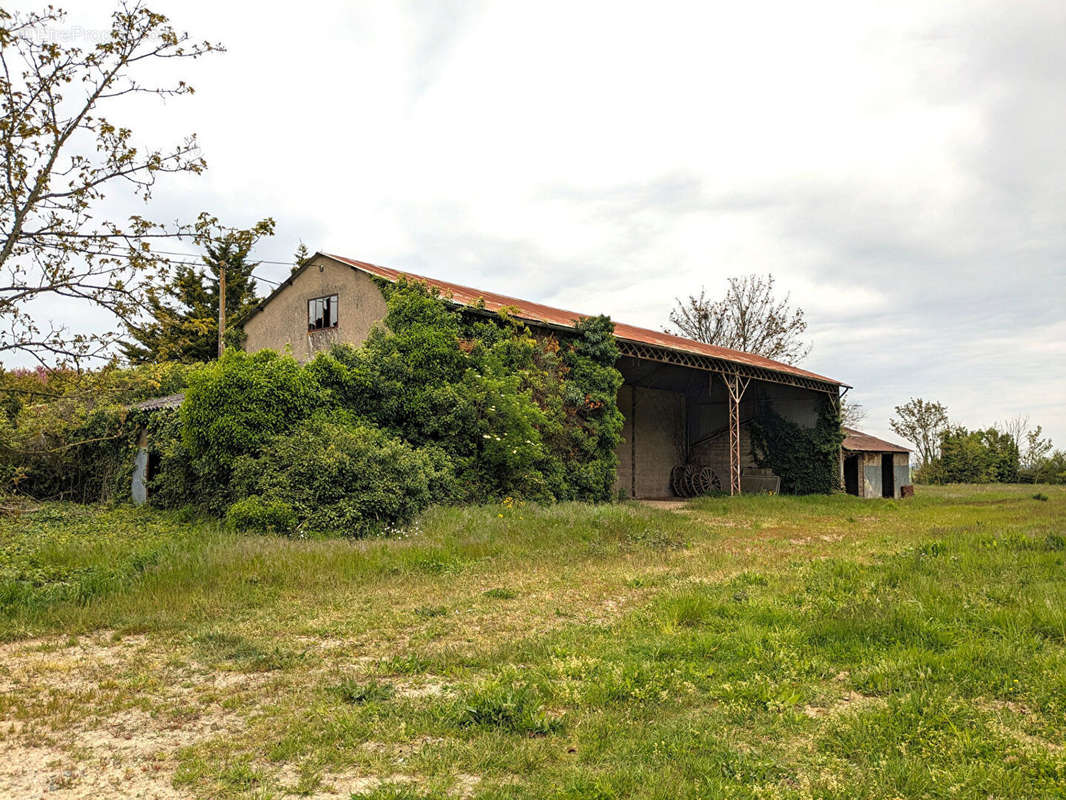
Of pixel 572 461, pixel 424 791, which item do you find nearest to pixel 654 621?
pixel 424 791

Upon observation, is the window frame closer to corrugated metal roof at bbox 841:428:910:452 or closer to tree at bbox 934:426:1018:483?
corrugated metal roof at bbox 841:428:910:452

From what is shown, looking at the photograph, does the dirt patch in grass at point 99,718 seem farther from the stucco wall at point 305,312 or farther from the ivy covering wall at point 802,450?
the ivy covering wall at point 802,450

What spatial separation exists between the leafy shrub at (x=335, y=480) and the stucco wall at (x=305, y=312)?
13.9 ft

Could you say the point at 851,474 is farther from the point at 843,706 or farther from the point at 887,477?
the point at 843,706

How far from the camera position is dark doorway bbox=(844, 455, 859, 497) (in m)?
27.8

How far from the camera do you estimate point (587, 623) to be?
6.29m

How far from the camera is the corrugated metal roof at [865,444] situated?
27703mm

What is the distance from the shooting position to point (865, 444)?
28.3 m

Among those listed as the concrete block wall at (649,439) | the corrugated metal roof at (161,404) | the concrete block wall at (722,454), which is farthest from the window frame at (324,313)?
the concrete block wall at (722,454)

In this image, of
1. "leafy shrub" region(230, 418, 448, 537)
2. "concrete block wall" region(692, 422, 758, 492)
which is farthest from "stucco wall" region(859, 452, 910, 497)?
"leafy shrub" region(230, 418, 448, 537)

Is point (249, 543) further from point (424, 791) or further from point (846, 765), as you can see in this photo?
point (846, 765)

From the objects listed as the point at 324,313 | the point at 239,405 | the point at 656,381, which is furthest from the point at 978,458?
the point at 239,405

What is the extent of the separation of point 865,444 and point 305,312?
22.5m

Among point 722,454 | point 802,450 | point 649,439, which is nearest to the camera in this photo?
point 649,439
